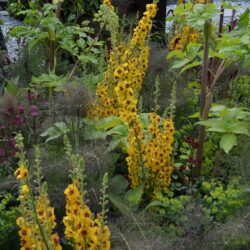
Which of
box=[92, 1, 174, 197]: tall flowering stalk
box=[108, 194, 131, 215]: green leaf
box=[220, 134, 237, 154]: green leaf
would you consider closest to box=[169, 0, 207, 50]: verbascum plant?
box=[92, 1, 174, 197]: tall flowering stalk

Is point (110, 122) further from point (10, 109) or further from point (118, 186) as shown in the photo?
point (10, 109)

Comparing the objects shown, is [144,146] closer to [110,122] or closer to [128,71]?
[110,122]

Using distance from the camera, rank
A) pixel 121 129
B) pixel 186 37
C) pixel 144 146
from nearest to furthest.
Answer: pixel 144 146 → pixel 121 129 → pixel 186 37

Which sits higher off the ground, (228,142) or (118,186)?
(228,142)

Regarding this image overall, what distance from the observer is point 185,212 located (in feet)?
8.63

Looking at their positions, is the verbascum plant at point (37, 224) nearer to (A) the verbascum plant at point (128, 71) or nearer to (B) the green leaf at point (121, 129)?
(B) the green leaf at point (121, 129)

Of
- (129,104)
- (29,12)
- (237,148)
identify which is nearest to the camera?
(129,104)

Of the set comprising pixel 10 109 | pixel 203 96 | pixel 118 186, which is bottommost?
pixel 118 186

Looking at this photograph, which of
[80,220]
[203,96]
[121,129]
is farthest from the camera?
[203,96]

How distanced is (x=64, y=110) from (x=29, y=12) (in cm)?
116

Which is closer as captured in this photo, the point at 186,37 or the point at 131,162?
the point at 131,162

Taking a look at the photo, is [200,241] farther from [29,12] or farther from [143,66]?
[29,12]

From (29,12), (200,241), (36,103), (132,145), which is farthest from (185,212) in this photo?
(29,12)

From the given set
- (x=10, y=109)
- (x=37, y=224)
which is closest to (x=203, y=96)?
(x=10, y=109)
